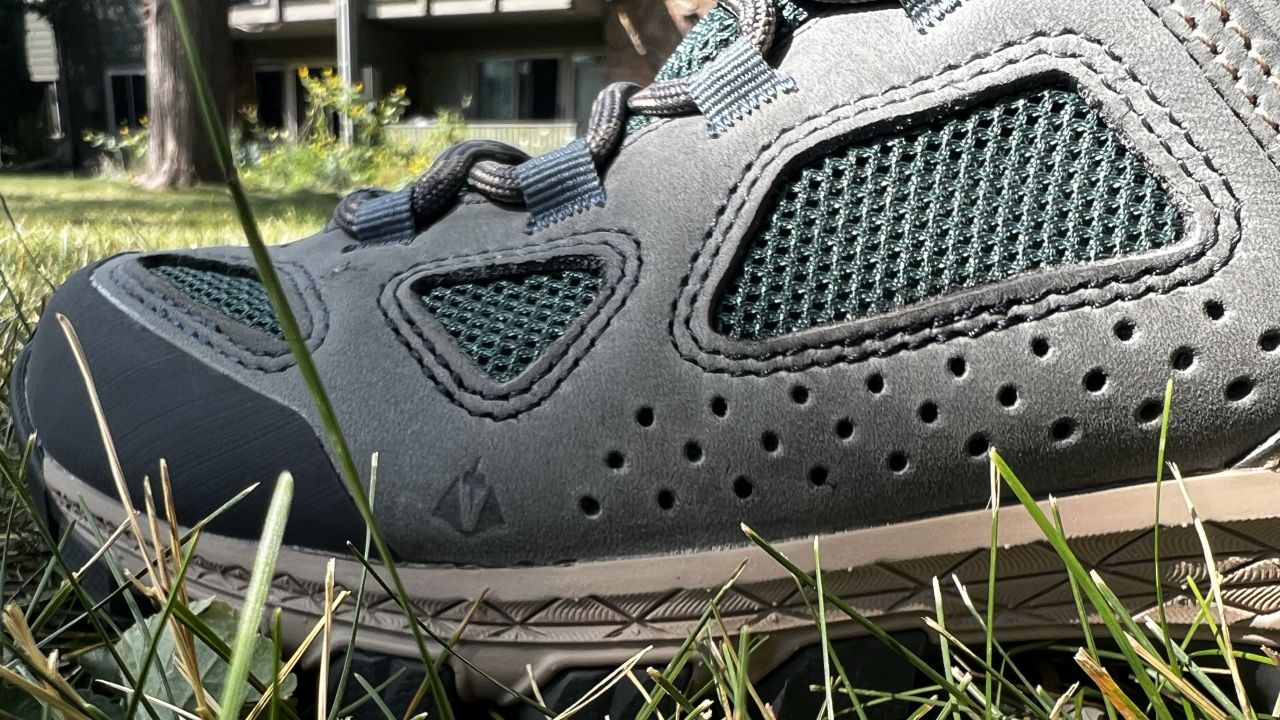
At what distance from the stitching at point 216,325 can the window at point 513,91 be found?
11.0 m

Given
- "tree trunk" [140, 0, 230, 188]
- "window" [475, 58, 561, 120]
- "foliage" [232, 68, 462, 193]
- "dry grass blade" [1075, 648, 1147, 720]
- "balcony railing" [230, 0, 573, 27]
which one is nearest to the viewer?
"dry grass blade" [1075, 648, 1147, 720]

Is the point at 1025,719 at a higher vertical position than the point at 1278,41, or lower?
lower

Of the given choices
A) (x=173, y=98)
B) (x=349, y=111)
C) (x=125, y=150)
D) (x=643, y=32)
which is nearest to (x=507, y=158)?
(x=173, y=98)

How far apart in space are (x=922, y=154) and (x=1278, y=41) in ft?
0.72

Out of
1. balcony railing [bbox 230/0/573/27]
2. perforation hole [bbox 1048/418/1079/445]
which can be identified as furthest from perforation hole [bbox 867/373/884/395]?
balcony railing [bbox 230/0/573/27]

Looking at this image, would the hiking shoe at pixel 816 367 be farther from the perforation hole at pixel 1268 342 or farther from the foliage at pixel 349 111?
the foliage at pixel 349 111

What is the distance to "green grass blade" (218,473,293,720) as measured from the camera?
0.28m

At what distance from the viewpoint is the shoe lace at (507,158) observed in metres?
0.72

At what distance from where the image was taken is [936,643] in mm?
628

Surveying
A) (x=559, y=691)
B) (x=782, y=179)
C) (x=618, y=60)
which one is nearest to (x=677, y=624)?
(x=559, y=691)

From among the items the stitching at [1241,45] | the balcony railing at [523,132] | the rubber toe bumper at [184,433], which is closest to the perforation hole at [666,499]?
the rubber toe bumper at [184,433]

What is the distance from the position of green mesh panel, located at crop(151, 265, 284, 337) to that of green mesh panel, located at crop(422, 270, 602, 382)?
0.14 meters

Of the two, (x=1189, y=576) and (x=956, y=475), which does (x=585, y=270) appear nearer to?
(x=956, y=475)

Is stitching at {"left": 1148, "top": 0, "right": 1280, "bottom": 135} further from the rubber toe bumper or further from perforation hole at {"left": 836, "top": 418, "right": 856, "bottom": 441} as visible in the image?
the rubber toe bumper
